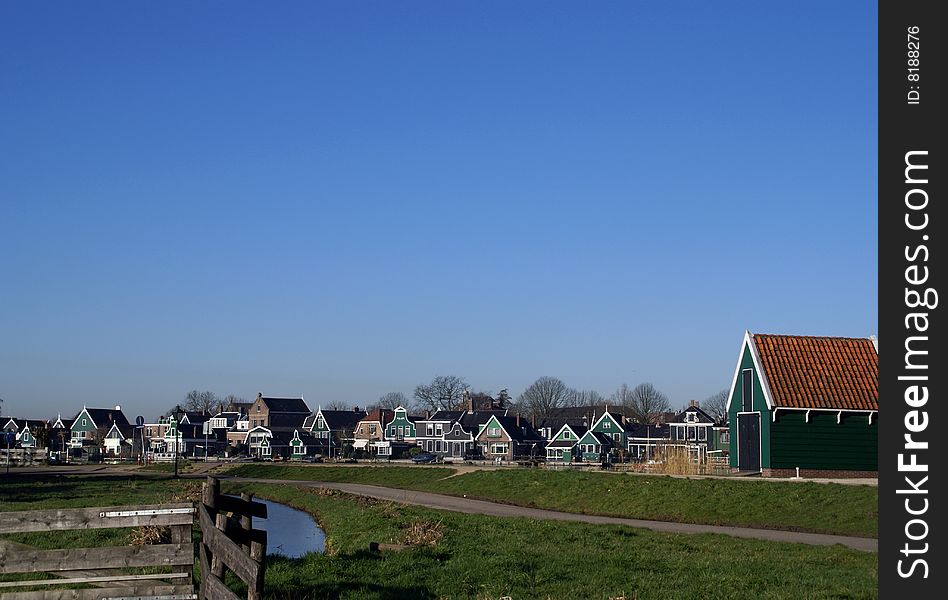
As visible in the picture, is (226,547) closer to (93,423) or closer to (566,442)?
(566,442)

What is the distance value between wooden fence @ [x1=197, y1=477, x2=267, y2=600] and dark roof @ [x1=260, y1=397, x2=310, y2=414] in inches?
4957

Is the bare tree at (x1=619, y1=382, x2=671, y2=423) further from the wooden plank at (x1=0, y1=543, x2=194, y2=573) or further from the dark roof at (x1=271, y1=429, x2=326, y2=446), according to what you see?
the wooden plank at (x1=0, y1=543, x2=194, y2=573)

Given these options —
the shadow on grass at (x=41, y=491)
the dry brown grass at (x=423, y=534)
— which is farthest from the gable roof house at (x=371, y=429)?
the dry brown grass at (x=423, y=534)

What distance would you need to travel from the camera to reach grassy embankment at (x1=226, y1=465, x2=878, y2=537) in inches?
1112

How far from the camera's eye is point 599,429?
110 metres

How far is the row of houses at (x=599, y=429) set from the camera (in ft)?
136

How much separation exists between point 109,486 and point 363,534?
106 ft

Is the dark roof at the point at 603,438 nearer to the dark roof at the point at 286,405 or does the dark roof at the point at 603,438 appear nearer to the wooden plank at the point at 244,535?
the dark roof at the point at 286,405

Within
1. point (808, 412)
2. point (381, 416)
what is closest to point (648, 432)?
point (381, 416)

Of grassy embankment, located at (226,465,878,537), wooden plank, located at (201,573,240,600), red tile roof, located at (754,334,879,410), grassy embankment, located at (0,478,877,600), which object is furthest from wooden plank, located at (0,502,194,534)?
red tile roof, located at (754,334,879,410)
